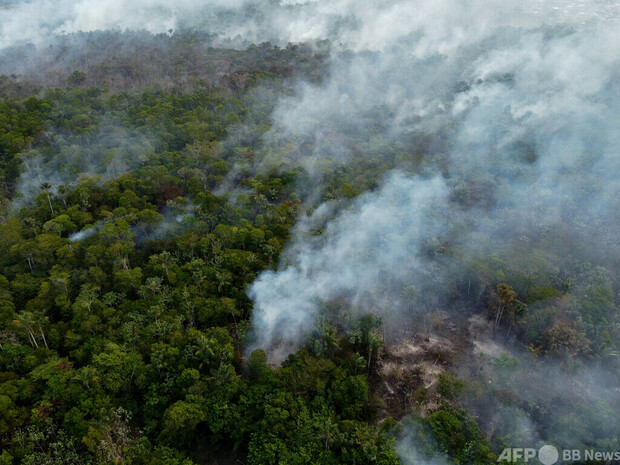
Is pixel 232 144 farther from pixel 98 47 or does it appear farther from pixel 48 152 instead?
pixel 98 47

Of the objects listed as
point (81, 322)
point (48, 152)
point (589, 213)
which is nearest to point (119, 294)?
point (81, 322)

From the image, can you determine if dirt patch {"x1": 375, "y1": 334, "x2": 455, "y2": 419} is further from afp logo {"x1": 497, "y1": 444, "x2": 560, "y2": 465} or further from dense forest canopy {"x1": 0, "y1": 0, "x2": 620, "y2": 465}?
afp logo {"x1": 497, "y1": 444, "x2": 560, "y2": 465}

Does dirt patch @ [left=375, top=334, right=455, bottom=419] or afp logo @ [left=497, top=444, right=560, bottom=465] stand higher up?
afp logo @ [left=497, top=444, right=560, bottom=465]

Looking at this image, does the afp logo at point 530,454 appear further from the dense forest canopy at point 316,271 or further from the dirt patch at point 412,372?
the dirt patch at point 412,372

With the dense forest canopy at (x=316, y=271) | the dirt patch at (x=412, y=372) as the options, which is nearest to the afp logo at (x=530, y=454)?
the dense forest canopy at (x=316, y=271)

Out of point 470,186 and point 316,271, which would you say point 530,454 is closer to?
point 316,271

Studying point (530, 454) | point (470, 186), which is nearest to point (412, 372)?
point (530, 454)

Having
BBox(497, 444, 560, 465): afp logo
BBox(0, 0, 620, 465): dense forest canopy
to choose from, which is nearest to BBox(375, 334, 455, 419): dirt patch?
BBox(0, 0, 620, 465): dense forest canopy
